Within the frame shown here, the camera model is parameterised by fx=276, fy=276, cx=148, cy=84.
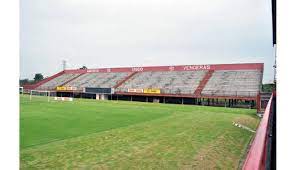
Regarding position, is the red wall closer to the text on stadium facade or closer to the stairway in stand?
the text on stadium facade

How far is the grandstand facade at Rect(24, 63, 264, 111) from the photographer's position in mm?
28342

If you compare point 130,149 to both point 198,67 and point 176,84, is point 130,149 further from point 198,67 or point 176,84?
point 198,67

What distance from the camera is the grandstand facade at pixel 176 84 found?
93.0ft

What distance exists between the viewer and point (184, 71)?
37.3 m

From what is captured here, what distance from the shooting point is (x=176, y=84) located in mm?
33812

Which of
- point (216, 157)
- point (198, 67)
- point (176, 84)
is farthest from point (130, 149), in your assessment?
point (198, 67)

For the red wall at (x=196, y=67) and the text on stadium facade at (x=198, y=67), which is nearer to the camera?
the red wall at (x=196, y=67)

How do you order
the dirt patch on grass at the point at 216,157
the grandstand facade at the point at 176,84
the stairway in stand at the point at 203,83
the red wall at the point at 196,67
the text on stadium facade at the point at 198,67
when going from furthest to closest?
1. the text on stadium facade at the point at 198,67
2. the red wall at the point at 196,67
3. the stairway in stand at the point at 203,83
4. the grandstand facade at the point at 176,84
5. the dirt patch on grass at the point at 216,157

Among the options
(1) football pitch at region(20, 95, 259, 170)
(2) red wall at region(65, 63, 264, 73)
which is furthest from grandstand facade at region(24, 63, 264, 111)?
(1) football pitch at region(20, 95, 259, 170)

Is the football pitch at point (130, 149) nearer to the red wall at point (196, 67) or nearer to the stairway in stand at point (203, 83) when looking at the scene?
the stairway in stand at point (203, 83)

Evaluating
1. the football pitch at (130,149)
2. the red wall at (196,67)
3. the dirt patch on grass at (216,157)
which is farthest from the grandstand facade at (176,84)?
the dirt patch on grass at (216,157)
